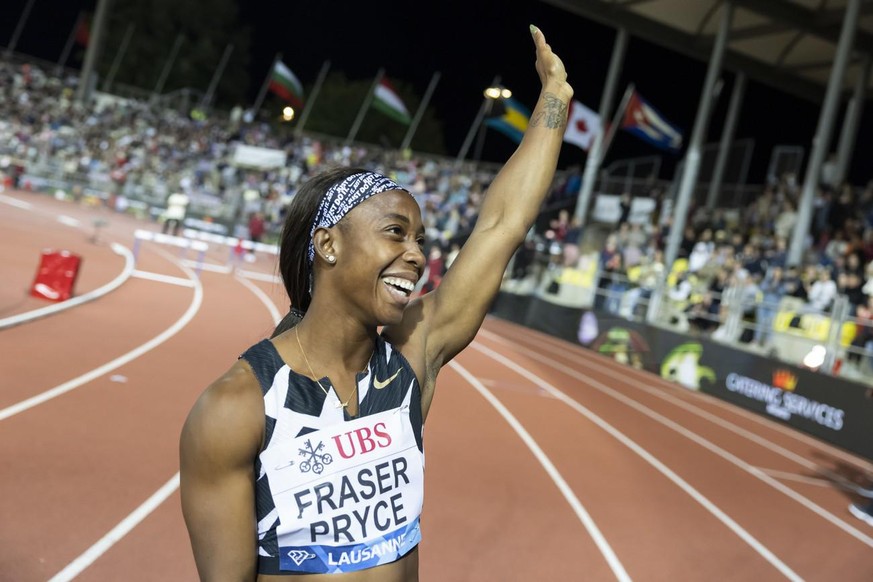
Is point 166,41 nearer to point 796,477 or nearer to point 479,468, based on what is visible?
point 796,477

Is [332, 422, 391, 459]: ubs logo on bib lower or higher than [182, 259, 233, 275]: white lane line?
lower

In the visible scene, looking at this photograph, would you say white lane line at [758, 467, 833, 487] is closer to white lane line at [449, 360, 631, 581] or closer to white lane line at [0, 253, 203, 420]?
white lane line at [449, 360, 631, 581]

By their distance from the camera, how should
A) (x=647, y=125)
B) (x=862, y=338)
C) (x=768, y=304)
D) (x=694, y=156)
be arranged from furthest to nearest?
1. (x=647, y=125)
2. (x=694, y=156)
3. (x=768, y=304)
4. (x=862, y=338)

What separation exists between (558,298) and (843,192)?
620 cm

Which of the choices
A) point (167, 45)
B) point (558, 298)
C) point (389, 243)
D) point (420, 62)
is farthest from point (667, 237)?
point (420, 62)

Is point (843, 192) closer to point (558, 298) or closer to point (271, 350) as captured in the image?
point (558, 298)

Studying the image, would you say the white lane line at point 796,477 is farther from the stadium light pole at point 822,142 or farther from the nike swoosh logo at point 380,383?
the nike swoosh logo at point 380,383

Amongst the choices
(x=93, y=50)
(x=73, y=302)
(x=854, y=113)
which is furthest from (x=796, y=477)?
(x=93, y=50)

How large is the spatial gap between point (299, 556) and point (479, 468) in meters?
5.51

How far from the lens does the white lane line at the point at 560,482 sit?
572 cm

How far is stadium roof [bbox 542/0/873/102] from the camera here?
20422 millimetres

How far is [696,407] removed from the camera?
519 inches

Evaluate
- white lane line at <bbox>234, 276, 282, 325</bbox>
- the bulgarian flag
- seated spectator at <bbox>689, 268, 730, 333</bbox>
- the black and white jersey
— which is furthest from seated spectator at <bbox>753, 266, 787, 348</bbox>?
the bulgarian flag

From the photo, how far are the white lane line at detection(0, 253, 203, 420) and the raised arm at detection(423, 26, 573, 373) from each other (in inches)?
184
